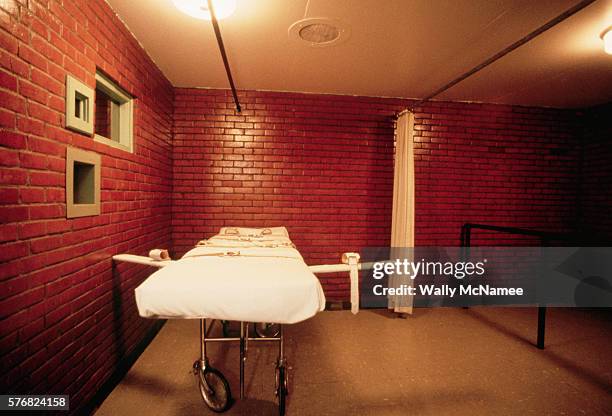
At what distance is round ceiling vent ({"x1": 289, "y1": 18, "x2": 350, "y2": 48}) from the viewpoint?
239 cm

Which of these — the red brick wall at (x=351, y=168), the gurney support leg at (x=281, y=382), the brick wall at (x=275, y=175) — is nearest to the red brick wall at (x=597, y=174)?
the brick wall at (x=275, y=175)

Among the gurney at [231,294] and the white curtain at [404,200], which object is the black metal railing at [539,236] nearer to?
the white curtain at [404,200]

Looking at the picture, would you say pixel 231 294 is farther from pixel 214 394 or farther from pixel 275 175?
pixel 275 175

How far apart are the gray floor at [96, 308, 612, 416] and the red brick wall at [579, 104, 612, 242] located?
4.70ft

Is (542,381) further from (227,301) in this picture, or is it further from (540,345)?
(227,301)

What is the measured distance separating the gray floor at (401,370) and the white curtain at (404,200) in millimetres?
282

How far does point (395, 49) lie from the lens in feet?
9.11

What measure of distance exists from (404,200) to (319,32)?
80.1 inches

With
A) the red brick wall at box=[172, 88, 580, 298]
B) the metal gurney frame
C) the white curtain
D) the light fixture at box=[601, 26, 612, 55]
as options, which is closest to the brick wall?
the red brick wall at box=[172, 88, 580, 298]

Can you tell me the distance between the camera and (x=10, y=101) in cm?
133

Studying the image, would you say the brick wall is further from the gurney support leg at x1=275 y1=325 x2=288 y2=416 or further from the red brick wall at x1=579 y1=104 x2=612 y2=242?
the gurney support leg at x1=275 y1=325 x2=288 y2=416

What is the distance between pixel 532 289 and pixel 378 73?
3.78 meters

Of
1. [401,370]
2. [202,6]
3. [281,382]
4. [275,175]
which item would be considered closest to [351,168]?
[275,175]

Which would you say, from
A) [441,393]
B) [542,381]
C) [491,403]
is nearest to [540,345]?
[542,381]
